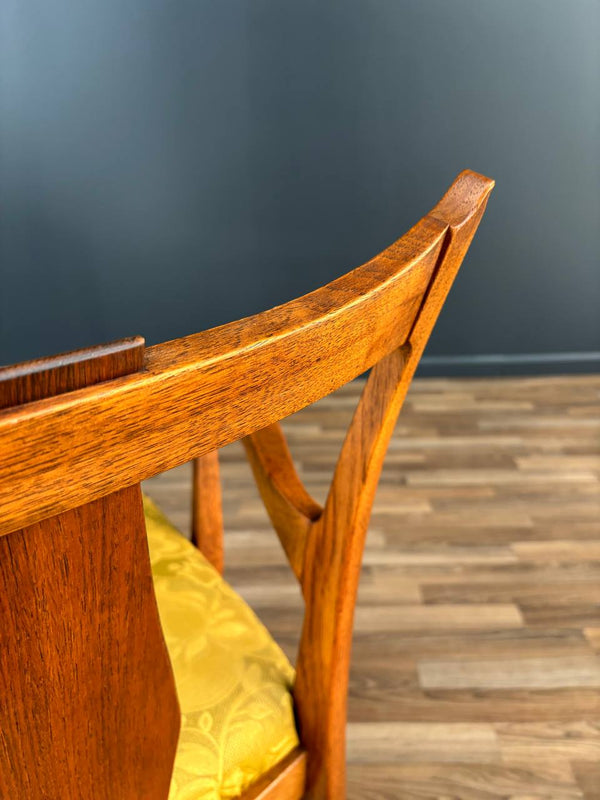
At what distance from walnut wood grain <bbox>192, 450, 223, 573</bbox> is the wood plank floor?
47 centimetres

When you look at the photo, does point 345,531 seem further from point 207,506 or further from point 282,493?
point 207,506

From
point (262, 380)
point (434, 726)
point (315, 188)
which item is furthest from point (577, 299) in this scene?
point (262, 380)

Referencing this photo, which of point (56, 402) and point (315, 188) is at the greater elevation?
point (56, 402)

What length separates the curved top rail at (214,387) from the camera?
244mm

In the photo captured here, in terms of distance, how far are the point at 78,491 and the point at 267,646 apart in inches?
15.6

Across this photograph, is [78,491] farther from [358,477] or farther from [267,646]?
[267,646]

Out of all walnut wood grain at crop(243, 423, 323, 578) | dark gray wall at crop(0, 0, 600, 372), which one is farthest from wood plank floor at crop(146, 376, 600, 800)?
walnut wood grain at crop(243, 423, 323, 578)

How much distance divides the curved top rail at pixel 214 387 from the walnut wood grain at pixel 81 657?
0.03 m

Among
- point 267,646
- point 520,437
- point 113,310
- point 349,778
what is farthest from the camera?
point 113,310

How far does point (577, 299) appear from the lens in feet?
7.57

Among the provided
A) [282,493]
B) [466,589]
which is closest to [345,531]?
[282,493]

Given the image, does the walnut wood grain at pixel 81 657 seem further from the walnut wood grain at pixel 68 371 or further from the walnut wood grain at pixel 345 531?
the walnut wood grain at pixel 345 531

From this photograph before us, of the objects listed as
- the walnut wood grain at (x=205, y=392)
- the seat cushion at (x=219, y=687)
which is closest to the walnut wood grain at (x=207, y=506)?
the seat cushion at (x=219, y=687)

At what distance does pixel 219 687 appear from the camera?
58 cm
